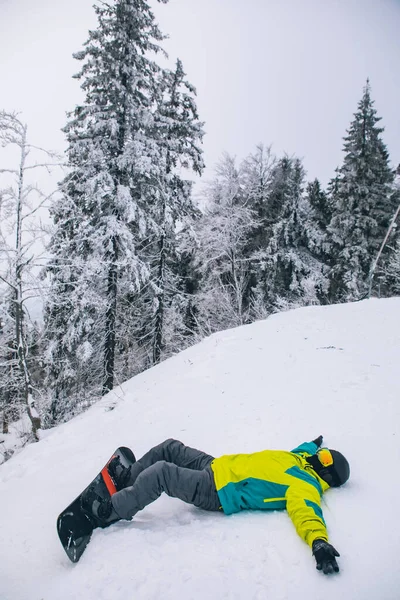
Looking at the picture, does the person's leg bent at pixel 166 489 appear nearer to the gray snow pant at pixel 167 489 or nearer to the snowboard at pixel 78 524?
the gray snow pant at pixel 167 489

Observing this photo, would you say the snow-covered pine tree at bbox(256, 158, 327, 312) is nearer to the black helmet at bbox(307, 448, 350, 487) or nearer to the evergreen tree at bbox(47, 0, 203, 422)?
the evergreen tree at bbox(47, 0, 203, 422)

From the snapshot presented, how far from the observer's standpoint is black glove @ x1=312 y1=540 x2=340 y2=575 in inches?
82.0

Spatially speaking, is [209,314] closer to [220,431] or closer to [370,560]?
[220,431]

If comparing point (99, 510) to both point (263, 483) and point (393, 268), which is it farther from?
point (393, 268)

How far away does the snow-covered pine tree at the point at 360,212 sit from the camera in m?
17.3

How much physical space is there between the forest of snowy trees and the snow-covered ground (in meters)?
3.38

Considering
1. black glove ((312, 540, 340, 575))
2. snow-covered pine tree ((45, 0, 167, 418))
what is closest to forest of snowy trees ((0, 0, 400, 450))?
snow-covered pine tree ((45, 0, 167, 418))

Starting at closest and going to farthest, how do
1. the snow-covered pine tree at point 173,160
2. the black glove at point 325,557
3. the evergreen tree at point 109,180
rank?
the black glove at point 325,557 → the evergreen tree at point 109,180 → the snow-covered pine tree at point 173,160

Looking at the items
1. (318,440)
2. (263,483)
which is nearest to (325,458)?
(318,440)

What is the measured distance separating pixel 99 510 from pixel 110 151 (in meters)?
11.1

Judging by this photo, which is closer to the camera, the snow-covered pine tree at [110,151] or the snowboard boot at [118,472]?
the snowboard boot at [118,472]

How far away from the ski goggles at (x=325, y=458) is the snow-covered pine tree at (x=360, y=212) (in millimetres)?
15455

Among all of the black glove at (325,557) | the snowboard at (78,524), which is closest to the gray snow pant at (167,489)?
the snowboard at (78,524)

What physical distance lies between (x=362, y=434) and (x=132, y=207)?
9.17 m
